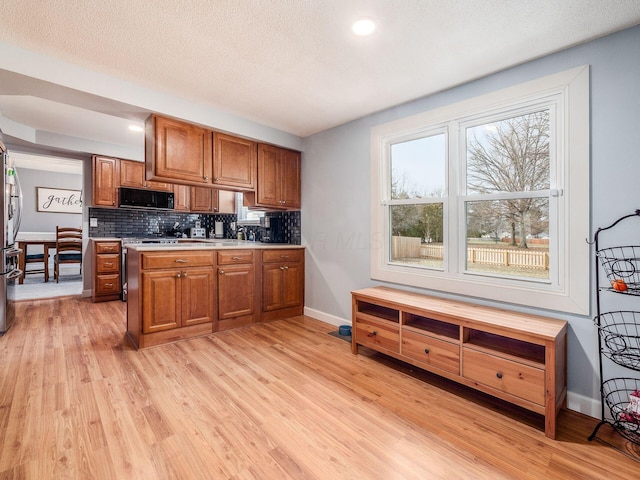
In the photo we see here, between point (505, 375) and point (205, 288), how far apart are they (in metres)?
2.68

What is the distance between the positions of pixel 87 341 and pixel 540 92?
4372 millimetres

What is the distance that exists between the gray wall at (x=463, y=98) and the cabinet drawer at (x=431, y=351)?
536mm

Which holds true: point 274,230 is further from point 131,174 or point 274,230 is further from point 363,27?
point 363,27

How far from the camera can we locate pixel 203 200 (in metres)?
5.70

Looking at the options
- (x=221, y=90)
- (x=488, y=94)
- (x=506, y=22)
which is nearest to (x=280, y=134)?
(x=221, y=90)

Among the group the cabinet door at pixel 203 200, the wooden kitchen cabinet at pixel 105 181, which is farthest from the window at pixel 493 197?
the wooden kitchen cabinet at pixel 105 181

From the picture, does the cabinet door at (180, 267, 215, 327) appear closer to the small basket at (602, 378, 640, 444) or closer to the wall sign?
the small basket at (602, 378, 640, 444)

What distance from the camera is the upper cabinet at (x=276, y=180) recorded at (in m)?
3.70

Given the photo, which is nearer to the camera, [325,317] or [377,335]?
[377,335]

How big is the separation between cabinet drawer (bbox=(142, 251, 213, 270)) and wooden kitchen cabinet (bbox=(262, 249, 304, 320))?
2.28 ft

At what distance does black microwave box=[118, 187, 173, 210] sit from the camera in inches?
193

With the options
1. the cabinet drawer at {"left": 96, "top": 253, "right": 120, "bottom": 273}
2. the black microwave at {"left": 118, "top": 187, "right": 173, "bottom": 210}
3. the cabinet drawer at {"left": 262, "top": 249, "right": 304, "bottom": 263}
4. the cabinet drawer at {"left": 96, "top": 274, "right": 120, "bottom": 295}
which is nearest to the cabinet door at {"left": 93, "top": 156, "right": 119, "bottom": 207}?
the black microwave at {"left": 118, "top": 187, "right": 173, "bottom": 210}

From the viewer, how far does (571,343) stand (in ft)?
6.34

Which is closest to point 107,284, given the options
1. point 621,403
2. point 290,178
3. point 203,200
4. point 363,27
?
point 203,200
